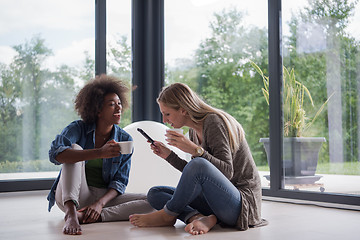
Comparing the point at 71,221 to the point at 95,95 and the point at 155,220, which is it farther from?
the point at 95,95

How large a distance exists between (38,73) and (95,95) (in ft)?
5.63

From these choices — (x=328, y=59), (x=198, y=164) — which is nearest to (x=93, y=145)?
(x=198, y=164)

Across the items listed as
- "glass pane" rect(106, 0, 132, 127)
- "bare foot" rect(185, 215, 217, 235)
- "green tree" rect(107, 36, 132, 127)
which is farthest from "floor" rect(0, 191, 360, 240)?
"glass pane" rect(106, 0, 132, 127)

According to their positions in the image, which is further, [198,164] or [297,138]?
[297,138]

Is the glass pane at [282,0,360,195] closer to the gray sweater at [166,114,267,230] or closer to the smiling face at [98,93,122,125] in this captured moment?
the gray sweater at [166,114,267,230]

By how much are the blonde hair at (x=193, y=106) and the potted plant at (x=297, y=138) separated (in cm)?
121

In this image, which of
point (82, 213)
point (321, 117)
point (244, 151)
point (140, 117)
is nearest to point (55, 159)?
point (82, 213)

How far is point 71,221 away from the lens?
1.97 metres

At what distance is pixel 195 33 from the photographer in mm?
4062

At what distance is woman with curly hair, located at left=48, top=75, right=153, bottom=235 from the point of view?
205 cm

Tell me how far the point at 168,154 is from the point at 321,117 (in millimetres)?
1447

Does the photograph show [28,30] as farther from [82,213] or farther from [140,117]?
[82,213]

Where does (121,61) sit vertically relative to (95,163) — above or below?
above

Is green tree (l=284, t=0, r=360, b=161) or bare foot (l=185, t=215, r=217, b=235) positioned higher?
green tree (l=284, t=0, r=360, b=161)
